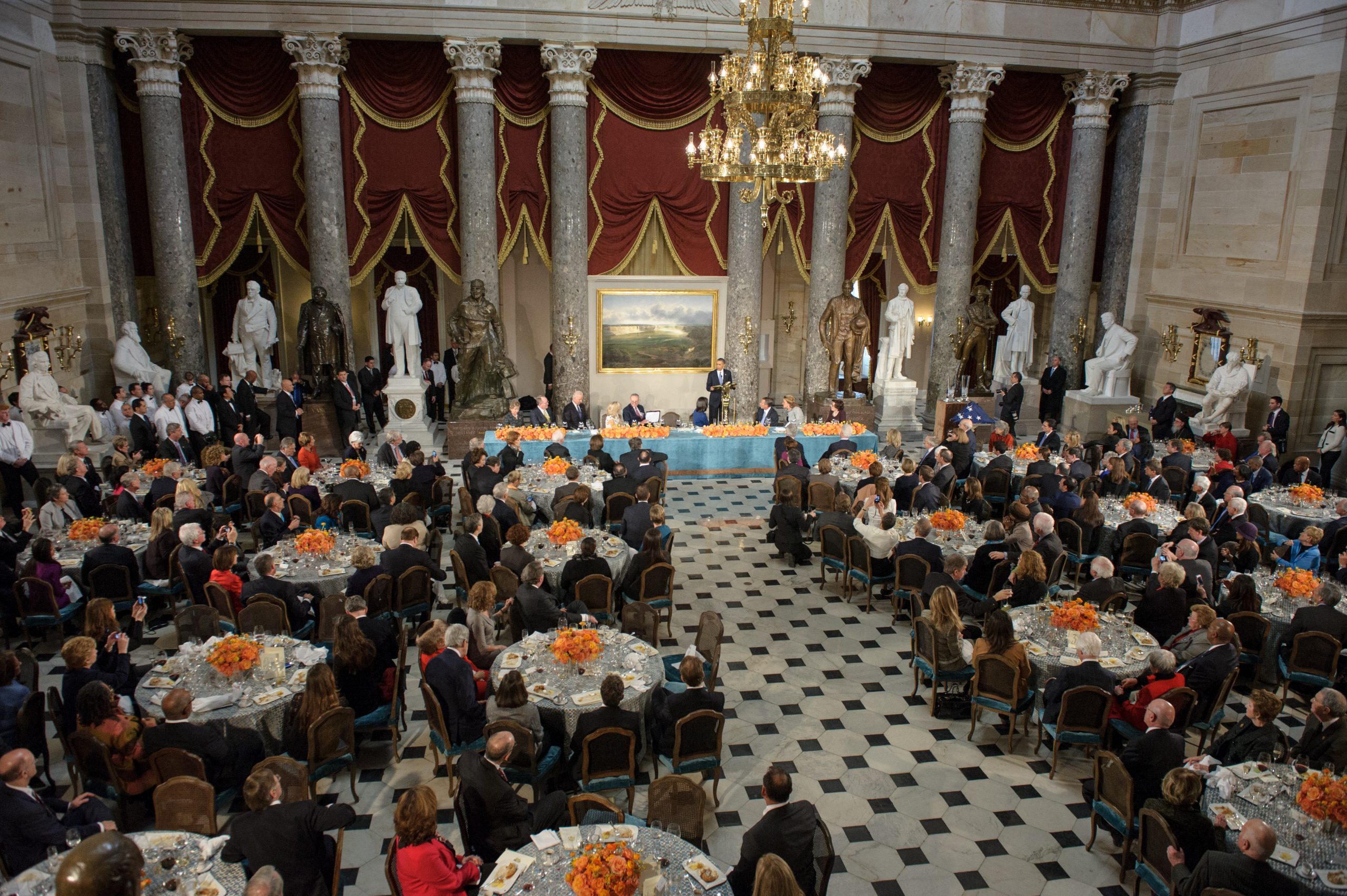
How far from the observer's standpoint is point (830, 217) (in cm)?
1803

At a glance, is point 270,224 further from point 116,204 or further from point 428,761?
point 428,761

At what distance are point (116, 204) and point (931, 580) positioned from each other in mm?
15044

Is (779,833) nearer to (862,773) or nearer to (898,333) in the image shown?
(862,773)

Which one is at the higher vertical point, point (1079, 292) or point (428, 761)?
point (1079, 292)

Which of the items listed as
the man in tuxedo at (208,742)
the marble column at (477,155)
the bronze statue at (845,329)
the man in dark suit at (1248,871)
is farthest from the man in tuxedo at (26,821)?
the bronze statue at (845,329)

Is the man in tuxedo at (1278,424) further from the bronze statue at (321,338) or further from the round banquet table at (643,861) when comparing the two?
the bronze statue at (321,338)

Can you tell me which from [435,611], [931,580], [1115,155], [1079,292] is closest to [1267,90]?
[1115,155]

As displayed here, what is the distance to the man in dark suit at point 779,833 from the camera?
5.43 metres

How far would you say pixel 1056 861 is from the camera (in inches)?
270

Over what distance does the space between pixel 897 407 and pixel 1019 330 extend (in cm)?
310

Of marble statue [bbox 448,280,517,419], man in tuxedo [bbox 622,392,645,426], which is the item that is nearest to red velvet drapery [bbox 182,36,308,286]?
marble statue [bbox 448,280,517,419]

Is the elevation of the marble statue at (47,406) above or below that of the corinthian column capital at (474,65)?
below

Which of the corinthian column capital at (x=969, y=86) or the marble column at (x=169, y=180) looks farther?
the corinthian column capital at (x=969, y=86)

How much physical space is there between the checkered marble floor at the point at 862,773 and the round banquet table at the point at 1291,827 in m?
1.04
